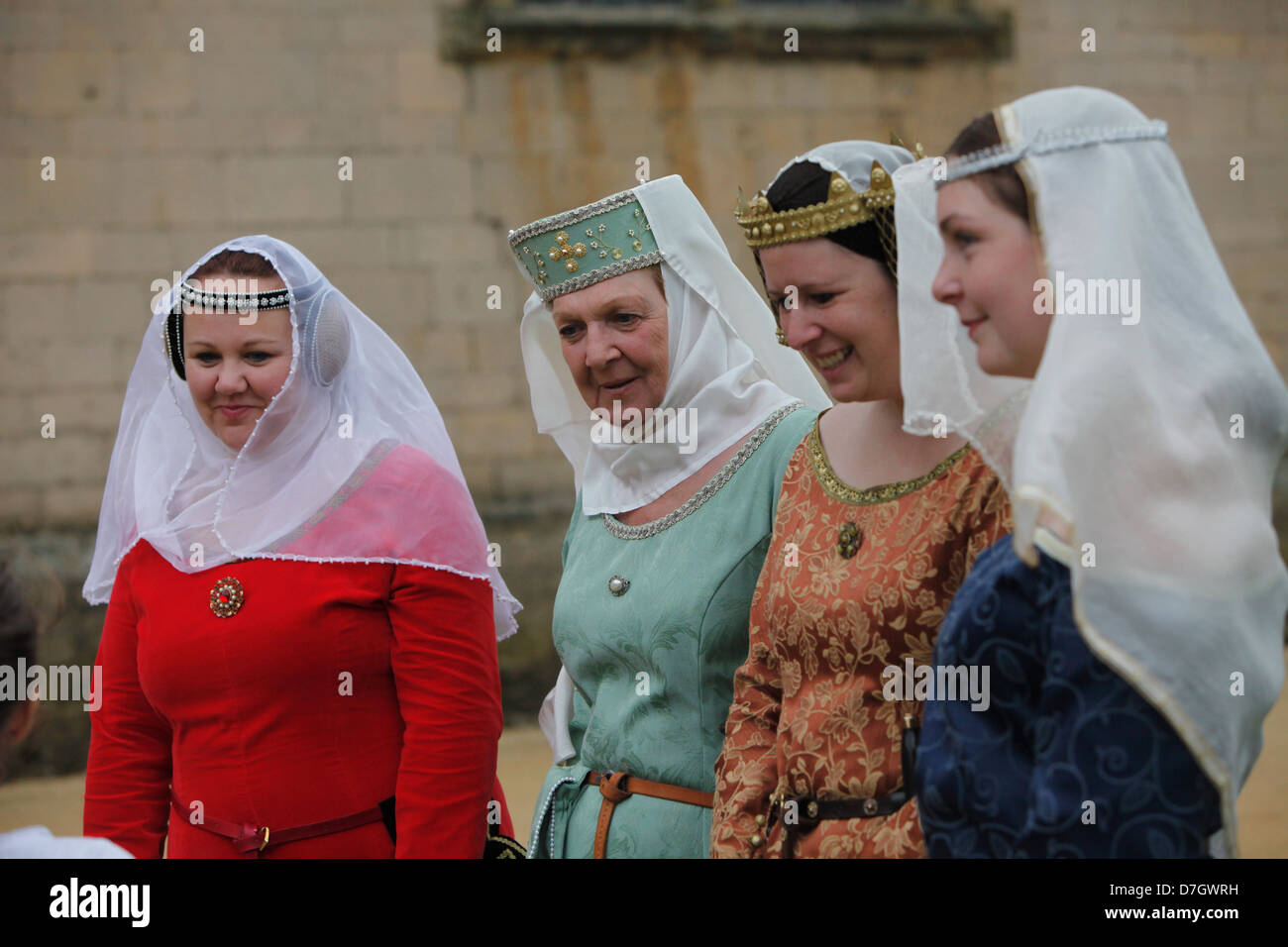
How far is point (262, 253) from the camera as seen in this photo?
9.16 ft

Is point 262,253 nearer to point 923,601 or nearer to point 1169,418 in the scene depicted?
point 923,601

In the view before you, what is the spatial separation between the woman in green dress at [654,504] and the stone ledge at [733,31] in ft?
18.3

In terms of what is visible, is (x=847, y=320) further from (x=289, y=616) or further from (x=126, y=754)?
(x=126, y=754)

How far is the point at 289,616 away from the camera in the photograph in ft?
8.67

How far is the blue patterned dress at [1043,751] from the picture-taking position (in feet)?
5.33

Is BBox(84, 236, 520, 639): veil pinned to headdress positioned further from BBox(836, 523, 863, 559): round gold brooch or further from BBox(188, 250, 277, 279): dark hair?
BBox(836, 523, 863, 559): round gold brooch

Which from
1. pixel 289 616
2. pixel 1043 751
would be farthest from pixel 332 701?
pixel 1043 751

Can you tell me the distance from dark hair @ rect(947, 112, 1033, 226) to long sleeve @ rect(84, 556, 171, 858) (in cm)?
183

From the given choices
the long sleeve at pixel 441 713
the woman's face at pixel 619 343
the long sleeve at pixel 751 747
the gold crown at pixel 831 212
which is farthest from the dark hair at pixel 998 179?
the long sleeve at pixel 441 713

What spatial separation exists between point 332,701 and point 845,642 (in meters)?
1.01

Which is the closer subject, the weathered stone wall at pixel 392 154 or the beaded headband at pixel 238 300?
the beaded headband at pixel 238 300

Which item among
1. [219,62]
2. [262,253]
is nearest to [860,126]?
[219,62]

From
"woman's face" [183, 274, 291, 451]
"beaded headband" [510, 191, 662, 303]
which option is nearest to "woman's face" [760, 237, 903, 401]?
"beaded headband" [510, 191, 662, 303]

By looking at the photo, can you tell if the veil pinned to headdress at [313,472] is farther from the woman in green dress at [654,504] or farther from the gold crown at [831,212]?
the gold crown at [831,212]
